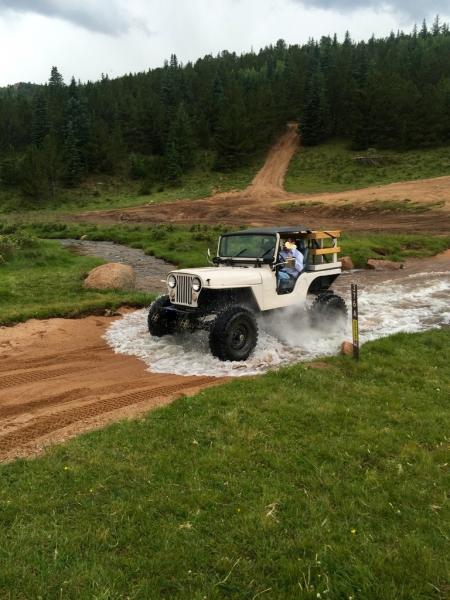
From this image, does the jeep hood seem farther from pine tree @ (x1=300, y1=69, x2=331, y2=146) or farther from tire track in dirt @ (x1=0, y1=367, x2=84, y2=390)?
pine tree @ (x1=300, y1=69, x2=331, y2=146)

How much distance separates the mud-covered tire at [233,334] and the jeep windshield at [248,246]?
1577 millimetres

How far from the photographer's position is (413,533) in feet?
12.8

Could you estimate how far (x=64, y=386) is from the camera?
24.3 feet

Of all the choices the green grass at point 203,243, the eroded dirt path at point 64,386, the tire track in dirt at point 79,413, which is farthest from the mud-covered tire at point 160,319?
the green grass at point 203,243

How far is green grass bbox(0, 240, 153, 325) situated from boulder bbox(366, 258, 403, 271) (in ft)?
34.9

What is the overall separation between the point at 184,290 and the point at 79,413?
10.5ft

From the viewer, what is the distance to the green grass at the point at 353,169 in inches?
1834

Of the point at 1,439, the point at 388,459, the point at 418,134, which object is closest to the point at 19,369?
the point at 1,439

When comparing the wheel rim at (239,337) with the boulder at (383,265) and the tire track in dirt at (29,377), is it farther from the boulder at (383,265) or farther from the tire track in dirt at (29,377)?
the boulder at (383,265)

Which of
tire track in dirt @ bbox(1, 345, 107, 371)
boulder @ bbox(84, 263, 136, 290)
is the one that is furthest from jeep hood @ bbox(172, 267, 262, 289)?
boulder @ bbox(84, 263, 136, 290)

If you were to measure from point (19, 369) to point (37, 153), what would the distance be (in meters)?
52.5

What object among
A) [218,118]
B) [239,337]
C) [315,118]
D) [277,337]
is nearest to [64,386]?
[239,337]

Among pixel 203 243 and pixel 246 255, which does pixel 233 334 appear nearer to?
pixel 246 255

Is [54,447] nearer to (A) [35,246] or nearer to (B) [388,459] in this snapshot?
(B) [388,459]
